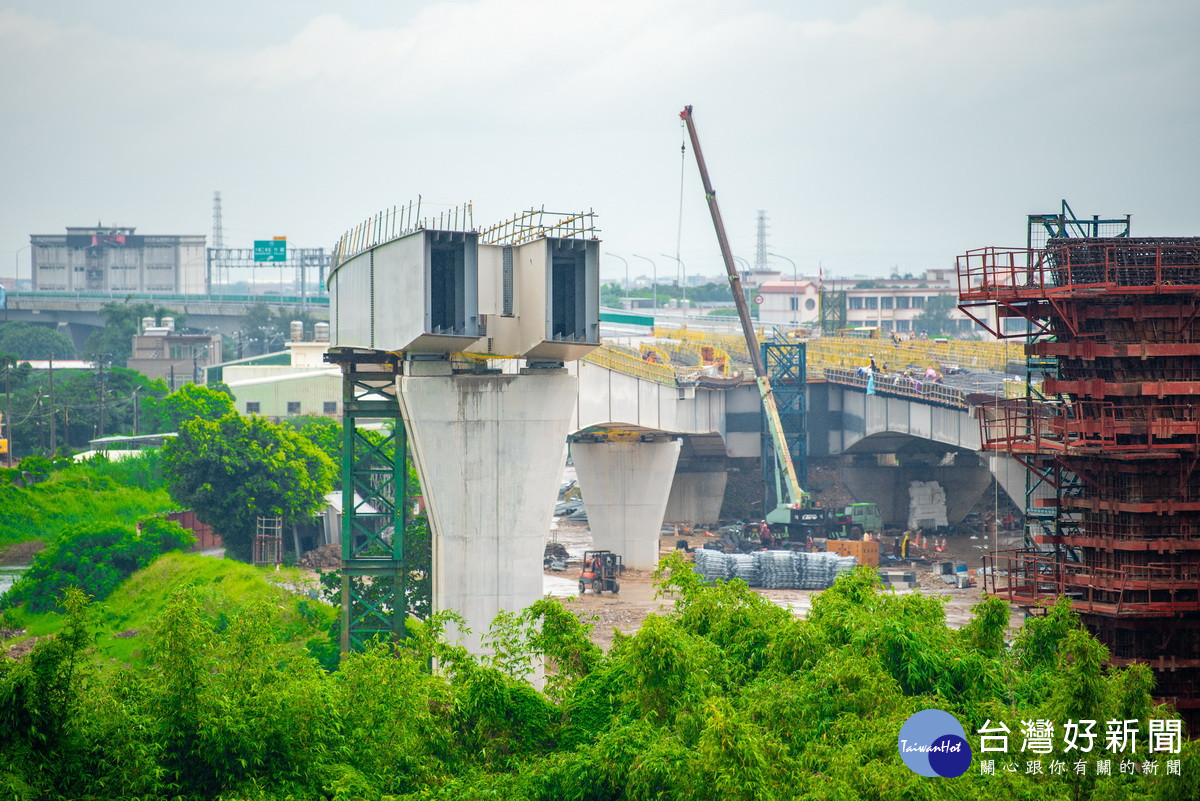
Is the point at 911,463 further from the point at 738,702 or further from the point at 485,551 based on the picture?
the point at 738,702

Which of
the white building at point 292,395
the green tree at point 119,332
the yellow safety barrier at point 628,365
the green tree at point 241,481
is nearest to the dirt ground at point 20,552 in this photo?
the green tree at point 241,481

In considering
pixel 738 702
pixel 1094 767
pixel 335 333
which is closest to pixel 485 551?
pixel 335 333

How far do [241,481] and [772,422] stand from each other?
28462mm

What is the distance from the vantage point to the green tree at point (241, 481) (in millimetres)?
67062

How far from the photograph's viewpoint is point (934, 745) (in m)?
21.9

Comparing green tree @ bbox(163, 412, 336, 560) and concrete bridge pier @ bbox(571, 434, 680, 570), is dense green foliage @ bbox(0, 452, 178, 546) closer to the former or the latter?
green tree @ bbox(163, 412, 336, 560)

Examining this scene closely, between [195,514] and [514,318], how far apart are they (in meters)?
38.3

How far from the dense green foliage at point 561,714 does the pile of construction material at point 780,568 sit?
36788 millimetres

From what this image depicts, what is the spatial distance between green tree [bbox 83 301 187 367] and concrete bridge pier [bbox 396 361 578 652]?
382 ft

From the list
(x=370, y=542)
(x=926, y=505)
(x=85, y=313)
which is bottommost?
(x=926, y=505)

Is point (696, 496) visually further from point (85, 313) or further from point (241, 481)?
point (85, 313)

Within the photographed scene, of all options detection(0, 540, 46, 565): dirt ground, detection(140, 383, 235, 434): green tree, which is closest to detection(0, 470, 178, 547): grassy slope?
detection(0, 540, 46, 565): dirt ground

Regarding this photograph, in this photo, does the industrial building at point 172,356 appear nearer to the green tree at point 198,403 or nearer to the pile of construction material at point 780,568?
the green tree at point 198,403

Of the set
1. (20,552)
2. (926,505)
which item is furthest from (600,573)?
(20,552)
